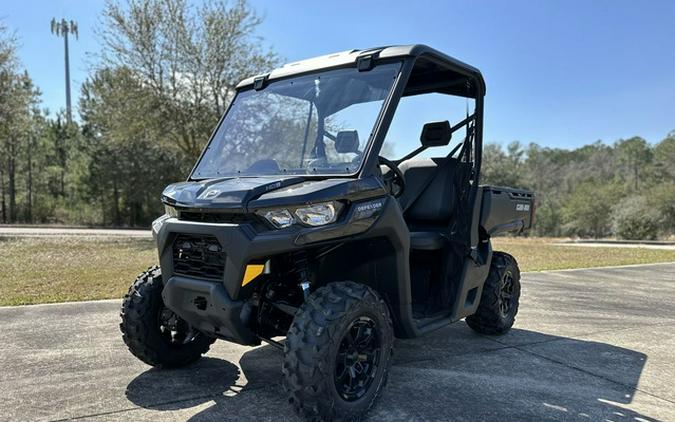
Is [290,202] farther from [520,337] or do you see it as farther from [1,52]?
[1,52]

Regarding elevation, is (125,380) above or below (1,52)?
below

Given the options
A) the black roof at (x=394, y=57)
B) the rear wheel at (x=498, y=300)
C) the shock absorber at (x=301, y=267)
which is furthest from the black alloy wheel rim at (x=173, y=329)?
the rear wheel at (x=498, y=300)

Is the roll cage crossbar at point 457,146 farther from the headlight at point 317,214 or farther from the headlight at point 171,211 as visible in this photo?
the headlight at point 171,211

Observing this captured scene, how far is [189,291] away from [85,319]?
3056 mm

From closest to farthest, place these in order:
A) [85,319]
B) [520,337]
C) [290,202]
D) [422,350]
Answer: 1. [290,202]
2. [422,350]
3. [520,337]
4. [85,319]

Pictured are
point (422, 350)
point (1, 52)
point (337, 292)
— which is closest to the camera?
point (337, 292)

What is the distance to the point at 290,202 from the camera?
8.73 feet

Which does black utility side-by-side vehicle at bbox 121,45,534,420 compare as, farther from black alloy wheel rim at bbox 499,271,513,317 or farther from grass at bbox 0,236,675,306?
grass at bbox 0,236,675,306

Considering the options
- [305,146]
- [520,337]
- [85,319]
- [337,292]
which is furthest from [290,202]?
[85,319]

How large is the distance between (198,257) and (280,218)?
24.5 inches

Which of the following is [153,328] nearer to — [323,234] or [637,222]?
[323,234]

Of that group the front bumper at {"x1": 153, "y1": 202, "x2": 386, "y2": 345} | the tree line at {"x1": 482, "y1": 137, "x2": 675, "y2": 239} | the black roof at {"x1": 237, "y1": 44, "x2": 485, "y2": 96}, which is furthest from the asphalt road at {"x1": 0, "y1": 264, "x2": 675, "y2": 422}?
the tree line at {"x1": 482, "y1": 137, "x2": 675, "y2": 239}

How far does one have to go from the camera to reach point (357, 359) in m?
2.96

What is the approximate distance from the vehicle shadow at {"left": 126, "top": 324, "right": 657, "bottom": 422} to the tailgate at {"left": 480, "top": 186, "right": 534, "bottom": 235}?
1115mm
